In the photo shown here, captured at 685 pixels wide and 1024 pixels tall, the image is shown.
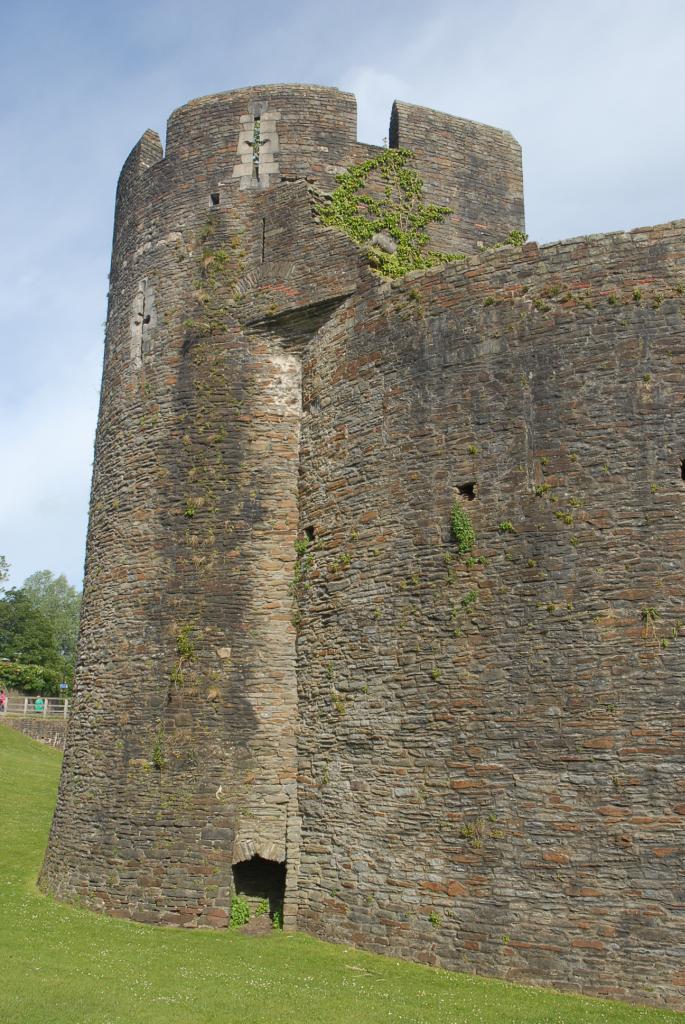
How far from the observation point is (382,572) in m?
12.6

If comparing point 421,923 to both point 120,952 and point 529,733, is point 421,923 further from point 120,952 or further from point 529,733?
point 120,952

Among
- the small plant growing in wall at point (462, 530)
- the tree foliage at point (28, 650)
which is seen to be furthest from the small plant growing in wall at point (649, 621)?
the tree foliage at point (28, 650)

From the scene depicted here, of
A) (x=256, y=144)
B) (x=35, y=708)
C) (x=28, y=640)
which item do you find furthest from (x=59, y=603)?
(x=256, y=144)

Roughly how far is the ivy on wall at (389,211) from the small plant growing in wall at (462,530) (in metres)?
4.51

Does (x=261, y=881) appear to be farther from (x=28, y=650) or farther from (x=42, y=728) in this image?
(x=28, y=650)

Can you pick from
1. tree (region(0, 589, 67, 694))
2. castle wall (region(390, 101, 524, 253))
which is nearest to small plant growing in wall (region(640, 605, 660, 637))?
castle wall (region(390, 101, 524, 253))

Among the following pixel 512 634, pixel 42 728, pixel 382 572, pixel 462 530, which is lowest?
pixel 42 728

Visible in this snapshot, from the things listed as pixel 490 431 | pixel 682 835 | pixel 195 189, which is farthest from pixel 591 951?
pixel 195 189

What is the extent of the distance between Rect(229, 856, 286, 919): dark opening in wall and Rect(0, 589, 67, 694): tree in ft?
122

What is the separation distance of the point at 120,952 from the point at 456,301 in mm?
8756

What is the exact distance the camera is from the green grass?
9148 millimetres

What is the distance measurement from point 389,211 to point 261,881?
10.0 metres

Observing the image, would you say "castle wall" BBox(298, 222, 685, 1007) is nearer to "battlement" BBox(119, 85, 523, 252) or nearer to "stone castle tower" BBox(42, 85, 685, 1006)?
"stone castle tower" BBox(42, 85, 685, 1006)

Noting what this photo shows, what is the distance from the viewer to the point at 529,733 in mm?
10805
